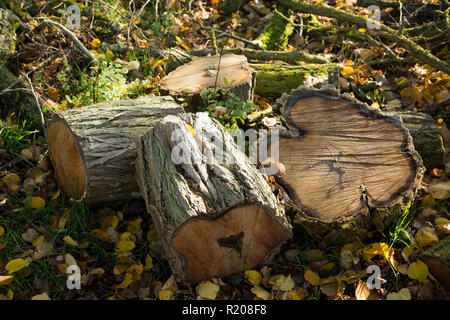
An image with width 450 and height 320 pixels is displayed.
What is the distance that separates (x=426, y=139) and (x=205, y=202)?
1.84 m

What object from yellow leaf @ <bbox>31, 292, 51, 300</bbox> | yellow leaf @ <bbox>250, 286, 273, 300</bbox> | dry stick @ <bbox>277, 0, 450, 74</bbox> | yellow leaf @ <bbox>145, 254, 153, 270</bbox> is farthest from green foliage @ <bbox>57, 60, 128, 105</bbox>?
dry stick @ <bbox>277, 0, 450, 74</bbox>

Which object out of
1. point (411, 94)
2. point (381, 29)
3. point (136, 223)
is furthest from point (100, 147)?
point (381, 29)

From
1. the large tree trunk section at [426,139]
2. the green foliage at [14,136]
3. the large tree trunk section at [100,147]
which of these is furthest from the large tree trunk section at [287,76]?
the green foliage at [14,136]

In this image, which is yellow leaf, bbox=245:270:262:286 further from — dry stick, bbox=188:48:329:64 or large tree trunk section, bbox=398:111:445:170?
A: dry stick, bbox=188:48:329:64

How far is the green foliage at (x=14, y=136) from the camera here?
3295 mm

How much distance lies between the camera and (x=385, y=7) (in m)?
5.19

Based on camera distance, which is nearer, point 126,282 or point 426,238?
point 126,282

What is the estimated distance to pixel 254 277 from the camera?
8.34 feet

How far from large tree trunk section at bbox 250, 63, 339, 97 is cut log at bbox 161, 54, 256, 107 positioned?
270 millimetres

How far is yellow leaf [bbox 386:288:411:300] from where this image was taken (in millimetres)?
2410

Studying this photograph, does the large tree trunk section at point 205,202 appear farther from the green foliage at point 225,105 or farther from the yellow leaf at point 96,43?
the yellow leaf at point 96,43

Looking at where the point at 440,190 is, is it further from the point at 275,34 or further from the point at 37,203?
the point at 37,203

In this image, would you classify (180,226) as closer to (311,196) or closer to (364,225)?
(311,196)
